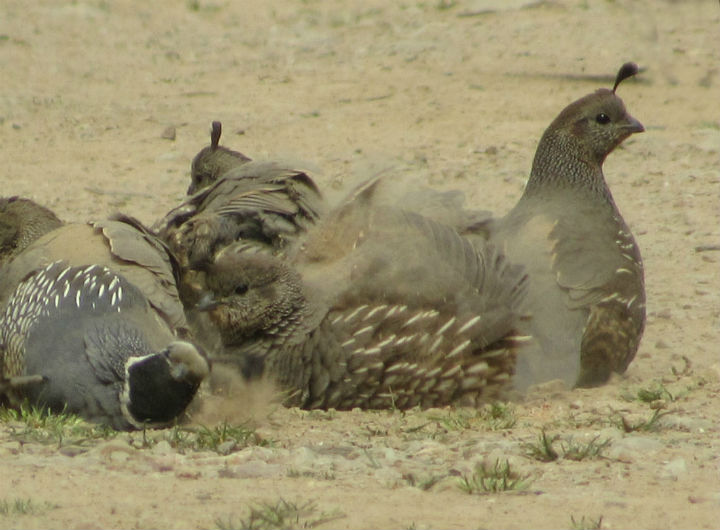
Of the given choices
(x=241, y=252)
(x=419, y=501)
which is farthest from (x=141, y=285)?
(x=419, y=501)

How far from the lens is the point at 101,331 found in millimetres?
5789

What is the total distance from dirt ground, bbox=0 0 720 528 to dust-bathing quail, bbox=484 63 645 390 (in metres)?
0.19

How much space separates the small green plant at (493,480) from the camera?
444 cm

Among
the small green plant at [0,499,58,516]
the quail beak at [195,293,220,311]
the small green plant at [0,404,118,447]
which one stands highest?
the quail beak at [195,293,220,311]

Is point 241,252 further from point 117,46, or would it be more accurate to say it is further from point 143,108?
point 117,46

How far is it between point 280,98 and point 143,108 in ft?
3.86

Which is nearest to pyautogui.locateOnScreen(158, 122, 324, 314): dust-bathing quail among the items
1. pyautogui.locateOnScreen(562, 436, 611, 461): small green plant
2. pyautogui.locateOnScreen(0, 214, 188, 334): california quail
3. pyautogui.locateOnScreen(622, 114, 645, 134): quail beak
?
pyautogui.locateOnScreen(0, 214, 188, 334): california quail

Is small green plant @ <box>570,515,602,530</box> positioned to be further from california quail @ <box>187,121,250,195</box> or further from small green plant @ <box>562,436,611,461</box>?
california quail @ <box>187,121,250,195</box>

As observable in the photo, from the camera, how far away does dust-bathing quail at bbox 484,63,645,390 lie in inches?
259

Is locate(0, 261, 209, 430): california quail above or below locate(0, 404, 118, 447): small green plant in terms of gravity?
above

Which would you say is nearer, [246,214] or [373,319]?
[373,319]

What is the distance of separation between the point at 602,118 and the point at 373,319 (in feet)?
7.05

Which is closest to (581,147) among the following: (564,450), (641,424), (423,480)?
(641,424)

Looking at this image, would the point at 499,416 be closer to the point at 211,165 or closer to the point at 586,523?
the point at 586,523
